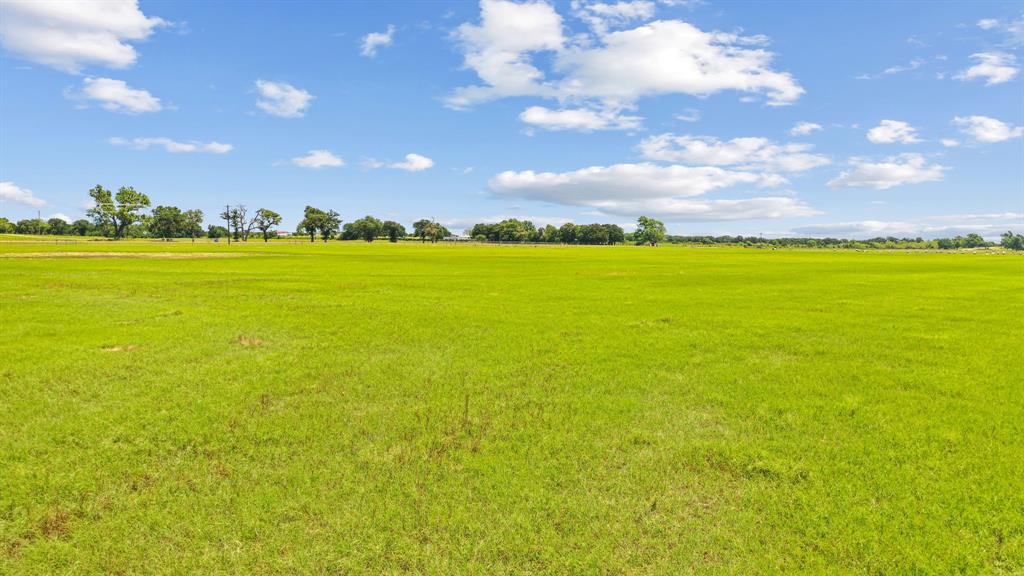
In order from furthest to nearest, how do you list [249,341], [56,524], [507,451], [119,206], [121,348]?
[119,206] < [249,341] < [121,348] < [507,451] < [56,524]

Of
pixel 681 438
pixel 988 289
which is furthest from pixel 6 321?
pixel 988 289

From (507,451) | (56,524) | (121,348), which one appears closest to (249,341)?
(121,348)

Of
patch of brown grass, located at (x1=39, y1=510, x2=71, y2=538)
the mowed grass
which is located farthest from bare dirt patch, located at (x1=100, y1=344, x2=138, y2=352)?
patch of brown grass, located at (x1=39, y1=510, x2=71, y2=538)

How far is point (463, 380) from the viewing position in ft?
38.7

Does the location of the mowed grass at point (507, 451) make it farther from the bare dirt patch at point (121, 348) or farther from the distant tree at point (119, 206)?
the distant tree at point (119, 206)

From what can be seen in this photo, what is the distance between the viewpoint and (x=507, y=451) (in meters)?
8.02

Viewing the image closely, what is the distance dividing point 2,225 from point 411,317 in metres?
268

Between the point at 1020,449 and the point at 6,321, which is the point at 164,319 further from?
the point at 1020,449

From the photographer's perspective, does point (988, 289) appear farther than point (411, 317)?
Yes

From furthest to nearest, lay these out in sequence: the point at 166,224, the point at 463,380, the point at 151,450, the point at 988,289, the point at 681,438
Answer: the point at 166,224 < the point at 988,289 < the point at 463,380 < the point at 681,438 < the point at 151,450

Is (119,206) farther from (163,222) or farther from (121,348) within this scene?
(121,348)

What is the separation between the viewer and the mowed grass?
571 centimetres

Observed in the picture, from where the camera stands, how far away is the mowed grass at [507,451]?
18.7 ft

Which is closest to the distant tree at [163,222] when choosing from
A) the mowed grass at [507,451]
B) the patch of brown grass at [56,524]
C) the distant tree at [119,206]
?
the distant tree at [119,206]
